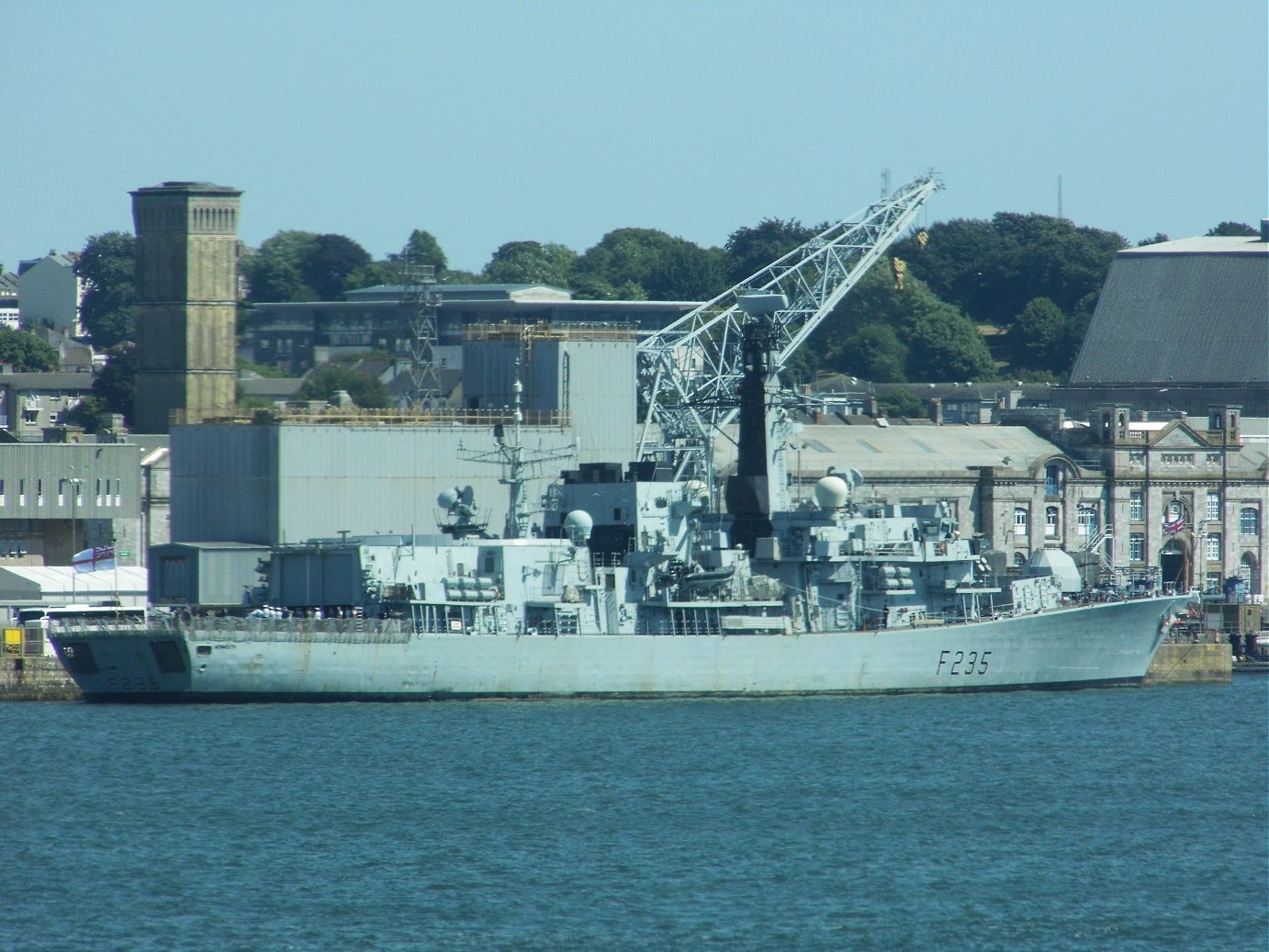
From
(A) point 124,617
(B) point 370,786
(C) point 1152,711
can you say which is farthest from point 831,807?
(A) point 124,617

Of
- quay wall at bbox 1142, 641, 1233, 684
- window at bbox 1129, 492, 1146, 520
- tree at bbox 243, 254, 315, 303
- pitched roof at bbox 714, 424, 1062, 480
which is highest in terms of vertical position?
tree at bbox 243, 254, 315, 303

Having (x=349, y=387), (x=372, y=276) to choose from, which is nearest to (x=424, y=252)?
(x=372, y=276)

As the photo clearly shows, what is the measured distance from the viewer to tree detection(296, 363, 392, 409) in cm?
7800

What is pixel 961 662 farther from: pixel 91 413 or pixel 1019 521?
pixel 91 413

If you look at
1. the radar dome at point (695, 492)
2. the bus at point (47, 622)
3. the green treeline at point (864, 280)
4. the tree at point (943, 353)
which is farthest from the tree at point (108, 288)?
the radar dome at point (695, 492)

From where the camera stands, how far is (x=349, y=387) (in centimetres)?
8000

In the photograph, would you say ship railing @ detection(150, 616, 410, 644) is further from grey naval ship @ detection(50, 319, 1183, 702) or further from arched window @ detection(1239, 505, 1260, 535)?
arched window @ detection(1239, 505, 1260, 535)

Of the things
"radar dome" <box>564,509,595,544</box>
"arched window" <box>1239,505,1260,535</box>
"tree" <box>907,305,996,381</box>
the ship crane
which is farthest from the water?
"tree" <box>907,305,996,381</box>

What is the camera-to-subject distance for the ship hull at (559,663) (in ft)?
143

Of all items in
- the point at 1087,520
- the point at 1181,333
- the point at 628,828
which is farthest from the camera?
the point at 1181,333

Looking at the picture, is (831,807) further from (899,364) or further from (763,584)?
(899,364)

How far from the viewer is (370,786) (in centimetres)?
3503

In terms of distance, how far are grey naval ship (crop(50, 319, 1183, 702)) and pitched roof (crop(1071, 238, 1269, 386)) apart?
41.9m

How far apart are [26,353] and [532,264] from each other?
2651 cm
